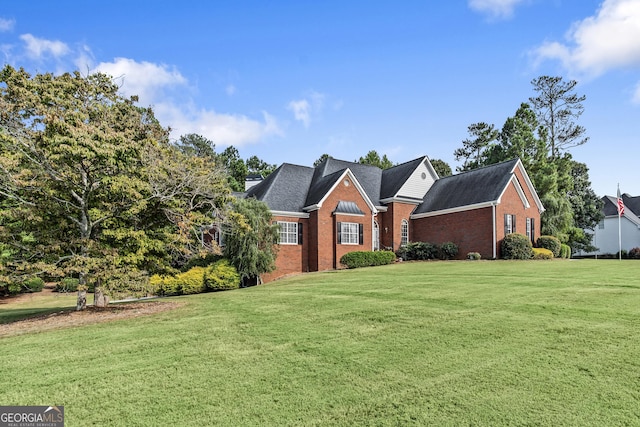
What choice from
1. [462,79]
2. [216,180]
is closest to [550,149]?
[462,79]

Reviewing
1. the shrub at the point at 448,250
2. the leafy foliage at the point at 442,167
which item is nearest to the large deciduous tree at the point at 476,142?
the leafy foliage at the point at 442,167

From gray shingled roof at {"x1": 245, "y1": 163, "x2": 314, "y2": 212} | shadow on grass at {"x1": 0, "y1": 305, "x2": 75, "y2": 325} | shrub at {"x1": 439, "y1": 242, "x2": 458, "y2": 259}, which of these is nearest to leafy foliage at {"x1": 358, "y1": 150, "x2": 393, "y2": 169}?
gray shingled roof at {"x1": 245, "y1": 163, "x2": 314, "y2": 212}

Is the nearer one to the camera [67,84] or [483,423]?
[483,423]

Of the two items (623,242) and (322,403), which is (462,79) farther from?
(623,242)

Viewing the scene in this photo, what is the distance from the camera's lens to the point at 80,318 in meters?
11.3

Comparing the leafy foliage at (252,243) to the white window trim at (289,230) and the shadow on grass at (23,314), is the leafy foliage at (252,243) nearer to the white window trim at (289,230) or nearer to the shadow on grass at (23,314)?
the white window trim at (289,230)

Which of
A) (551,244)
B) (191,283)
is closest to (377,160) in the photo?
(551,244)

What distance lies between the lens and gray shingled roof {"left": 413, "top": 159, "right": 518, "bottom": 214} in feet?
86.8

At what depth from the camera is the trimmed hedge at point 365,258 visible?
25.0 meters

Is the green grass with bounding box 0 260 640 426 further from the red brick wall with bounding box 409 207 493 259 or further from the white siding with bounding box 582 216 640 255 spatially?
the white siding with bounding box 582 216 640 255

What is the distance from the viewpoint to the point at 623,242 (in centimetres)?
4388

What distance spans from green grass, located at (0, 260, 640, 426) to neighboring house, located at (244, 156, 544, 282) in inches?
618

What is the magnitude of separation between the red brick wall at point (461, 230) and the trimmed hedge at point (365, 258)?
4.65m

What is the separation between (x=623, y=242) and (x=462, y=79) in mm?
41554
